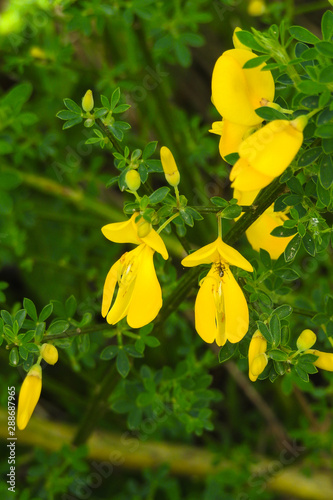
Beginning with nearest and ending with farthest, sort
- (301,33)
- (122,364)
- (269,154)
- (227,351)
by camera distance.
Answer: (269,154) → (301,33) → (227,351) → (122,364)

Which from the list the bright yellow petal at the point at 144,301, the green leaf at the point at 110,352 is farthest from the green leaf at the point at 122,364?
the bright yellow petal at the point at 144,301

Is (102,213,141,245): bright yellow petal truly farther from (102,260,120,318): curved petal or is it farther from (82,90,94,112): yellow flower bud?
(82,90,94,112): yellow flower bud

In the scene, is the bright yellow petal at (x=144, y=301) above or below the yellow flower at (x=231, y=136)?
below

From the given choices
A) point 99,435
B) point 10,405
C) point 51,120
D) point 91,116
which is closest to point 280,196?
point 91,116

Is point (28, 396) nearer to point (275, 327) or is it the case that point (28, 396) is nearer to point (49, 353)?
point (49, 353)

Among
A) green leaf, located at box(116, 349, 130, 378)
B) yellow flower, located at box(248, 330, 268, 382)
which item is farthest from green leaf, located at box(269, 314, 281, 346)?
green leaf, located at box(116, 349, 130, 378)

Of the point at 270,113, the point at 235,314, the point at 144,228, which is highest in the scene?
the point at 270,113

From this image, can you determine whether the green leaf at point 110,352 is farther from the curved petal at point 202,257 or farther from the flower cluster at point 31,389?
the curved petal at point 202,257

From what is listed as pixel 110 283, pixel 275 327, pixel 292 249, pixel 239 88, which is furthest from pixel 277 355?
pixel 239 88
